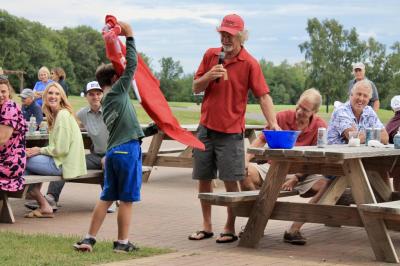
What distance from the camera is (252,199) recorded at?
774 centimetres

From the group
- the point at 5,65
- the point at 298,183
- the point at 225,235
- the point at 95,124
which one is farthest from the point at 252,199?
the point at 5,65

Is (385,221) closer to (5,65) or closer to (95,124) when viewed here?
(95,124)

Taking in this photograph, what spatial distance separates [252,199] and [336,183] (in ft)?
2.91

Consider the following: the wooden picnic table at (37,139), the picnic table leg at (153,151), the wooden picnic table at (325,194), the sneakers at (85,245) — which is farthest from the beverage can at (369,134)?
the picnic table leg at (153,151)

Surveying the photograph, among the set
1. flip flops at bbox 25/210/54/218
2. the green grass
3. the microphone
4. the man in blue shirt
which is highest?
the microphone

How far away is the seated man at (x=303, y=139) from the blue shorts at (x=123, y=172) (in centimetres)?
165

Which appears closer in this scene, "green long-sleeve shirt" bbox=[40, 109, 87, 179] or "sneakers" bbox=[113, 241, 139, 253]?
"sneakers" bbox=[113, 241, 139, 253]

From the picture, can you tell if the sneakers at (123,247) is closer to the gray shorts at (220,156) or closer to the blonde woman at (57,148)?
the gray shorts at (220,156)

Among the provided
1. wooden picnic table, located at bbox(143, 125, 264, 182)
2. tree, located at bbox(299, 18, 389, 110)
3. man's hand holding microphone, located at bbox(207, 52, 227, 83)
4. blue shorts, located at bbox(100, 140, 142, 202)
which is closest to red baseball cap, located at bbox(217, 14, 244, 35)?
man's hand holding microphone, located at bbox(207, 52, 227, 83)

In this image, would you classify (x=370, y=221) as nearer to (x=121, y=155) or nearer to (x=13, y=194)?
(x=121, y=155)

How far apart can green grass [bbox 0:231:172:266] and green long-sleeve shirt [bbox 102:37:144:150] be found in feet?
3.00

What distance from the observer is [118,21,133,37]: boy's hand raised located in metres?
7.00

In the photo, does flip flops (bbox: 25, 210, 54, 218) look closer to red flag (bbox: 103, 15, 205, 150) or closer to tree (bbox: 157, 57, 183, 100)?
red flag (bbox: 103, 15, 205, 150)

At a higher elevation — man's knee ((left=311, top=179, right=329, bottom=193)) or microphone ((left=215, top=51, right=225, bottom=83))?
microphone ((left=215, top=51, right=225, bottom=83))
